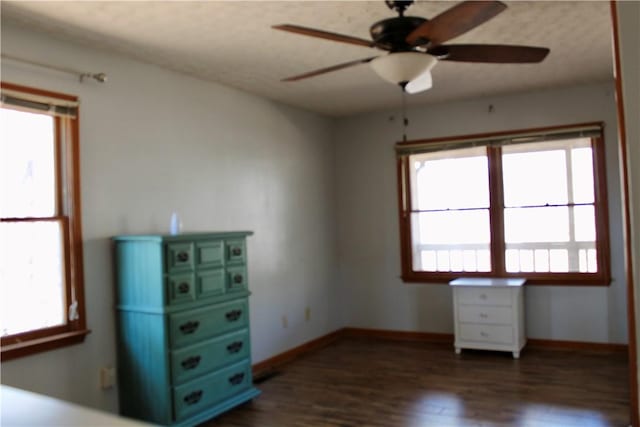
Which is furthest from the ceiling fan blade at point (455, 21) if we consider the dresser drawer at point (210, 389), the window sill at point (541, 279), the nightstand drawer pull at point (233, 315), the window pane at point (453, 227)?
the window sill at point (541, 279)

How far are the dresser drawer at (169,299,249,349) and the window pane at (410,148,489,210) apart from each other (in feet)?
8.23

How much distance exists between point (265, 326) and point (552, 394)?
2350 mm

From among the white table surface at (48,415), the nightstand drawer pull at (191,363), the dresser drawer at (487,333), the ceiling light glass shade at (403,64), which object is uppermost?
the ceiling light glass shade at (403,64)

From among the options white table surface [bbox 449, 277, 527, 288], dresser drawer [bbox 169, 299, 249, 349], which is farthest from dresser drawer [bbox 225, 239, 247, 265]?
white table surface [bbox 449, 277, 527, 288]

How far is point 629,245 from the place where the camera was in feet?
3.68

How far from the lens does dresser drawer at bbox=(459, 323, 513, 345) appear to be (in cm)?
478

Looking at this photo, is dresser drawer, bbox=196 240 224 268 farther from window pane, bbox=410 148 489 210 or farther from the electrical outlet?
window pane, bbox=410 148 489 210

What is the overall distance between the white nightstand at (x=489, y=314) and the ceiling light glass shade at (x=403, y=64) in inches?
113

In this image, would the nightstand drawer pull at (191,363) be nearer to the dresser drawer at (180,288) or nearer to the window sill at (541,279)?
the dresser drawer at (180,288)

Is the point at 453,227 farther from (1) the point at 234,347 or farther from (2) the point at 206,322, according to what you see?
(2) the point at 206,322

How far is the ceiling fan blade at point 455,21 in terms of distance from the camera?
1948 mm

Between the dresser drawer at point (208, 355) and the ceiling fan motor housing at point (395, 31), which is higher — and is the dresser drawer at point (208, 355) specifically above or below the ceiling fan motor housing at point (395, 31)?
→ below

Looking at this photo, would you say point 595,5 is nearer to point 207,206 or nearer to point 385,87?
point 385,87

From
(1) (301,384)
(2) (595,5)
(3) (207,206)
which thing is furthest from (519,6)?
(1) (301,384)
